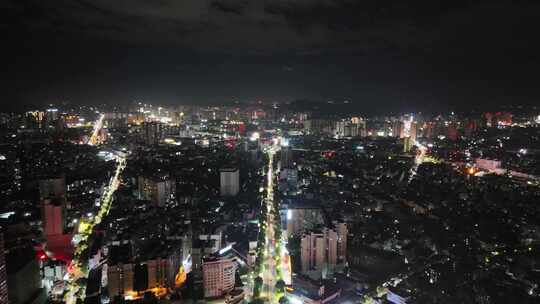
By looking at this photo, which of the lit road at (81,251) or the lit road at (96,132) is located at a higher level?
the lit road at (96,132)

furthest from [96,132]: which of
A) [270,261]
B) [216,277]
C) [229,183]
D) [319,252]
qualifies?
[319,252]

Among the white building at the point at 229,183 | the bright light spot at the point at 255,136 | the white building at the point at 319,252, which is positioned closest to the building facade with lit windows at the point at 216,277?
the white building at the point at 319,252

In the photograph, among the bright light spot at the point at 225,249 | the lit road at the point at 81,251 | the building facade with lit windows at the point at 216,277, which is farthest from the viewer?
the bright light spot at the point at 225,249

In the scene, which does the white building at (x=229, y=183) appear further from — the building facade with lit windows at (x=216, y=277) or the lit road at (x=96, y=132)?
the lit road at (x=96, y=132)

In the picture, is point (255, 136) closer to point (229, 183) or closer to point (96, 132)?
point (96, 132)

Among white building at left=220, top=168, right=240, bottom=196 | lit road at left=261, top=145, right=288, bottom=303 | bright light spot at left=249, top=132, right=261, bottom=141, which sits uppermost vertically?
bright light spot at left=249, top=132, right=261, bottom=141

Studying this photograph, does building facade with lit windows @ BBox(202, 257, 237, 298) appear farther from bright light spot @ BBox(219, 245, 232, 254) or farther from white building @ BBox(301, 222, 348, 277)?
white building @ BBox(301, 222, 348, 277)

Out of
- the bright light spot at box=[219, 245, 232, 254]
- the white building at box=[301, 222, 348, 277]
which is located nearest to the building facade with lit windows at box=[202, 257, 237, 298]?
the bright light spot at box=[219, 245, 232, 254]
